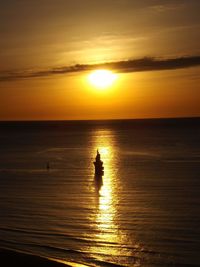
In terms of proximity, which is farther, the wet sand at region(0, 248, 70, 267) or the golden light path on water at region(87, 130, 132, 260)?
the golden light path on water at region(87, 130, 132, 260)

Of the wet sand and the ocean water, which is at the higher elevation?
the ocean water

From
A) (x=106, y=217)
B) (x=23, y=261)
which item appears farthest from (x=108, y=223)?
(x=23, y=261)

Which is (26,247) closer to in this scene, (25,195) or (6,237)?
(6,237)

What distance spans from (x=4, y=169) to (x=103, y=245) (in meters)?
35.4

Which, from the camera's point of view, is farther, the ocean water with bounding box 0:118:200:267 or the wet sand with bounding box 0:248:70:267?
the ocean water with bounding box 0:118:200:267

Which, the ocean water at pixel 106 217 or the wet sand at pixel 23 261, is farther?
the ocean water at pixel 106 217

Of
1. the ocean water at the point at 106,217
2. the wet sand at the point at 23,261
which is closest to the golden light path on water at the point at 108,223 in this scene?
the ocean water at the point at 106,217

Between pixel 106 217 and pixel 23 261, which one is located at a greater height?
pixel 106 217

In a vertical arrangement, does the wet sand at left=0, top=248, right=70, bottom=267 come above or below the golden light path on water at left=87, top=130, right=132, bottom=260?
below

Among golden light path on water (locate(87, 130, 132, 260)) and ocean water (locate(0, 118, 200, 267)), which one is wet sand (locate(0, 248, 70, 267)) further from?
golden light path on water (locate(87, 130, 132, 260))

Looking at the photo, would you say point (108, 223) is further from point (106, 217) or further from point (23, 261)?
point (23, 261)

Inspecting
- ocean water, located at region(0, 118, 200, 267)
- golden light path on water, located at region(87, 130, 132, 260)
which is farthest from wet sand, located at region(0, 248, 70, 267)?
golden light path on water, located at region(87, 130, 132, 260)

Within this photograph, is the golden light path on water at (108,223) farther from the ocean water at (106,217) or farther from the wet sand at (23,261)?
the wet sand at (23,261)

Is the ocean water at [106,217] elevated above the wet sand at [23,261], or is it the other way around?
the ocean water at [106,217]
